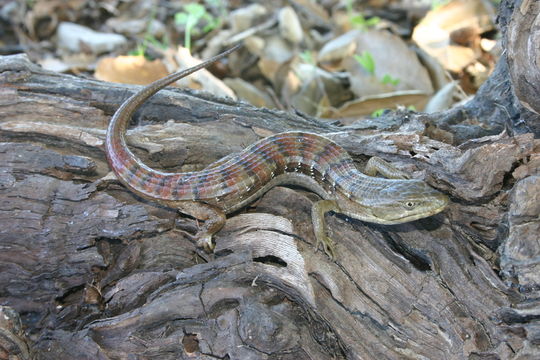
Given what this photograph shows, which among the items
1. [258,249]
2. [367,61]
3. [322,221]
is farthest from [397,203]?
[367,61]

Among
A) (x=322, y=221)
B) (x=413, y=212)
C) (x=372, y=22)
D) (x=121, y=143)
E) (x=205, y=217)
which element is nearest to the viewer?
(x=413, y=212)

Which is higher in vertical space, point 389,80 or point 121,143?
point 389,80

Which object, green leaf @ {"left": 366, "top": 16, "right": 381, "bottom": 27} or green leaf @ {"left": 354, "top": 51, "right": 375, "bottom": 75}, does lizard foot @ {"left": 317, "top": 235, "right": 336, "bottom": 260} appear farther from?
green leaf @ {"left": 366, "top": 16, "right": 381, "bottom": 27}

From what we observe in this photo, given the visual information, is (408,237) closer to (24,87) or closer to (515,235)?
(515,235)

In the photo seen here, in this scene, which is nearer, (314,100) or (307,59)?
(314,100)

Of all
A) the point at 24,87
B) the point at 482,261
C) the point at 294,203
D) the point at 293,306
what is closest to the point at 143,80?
the point at 24,87

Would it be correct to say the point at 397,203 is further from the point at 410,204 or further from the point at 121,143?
the point at 121,143

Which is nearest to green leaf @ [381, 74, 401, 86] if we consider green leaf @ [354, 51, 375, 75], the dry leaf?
green leaf @ [354, 51, 375, 75]
